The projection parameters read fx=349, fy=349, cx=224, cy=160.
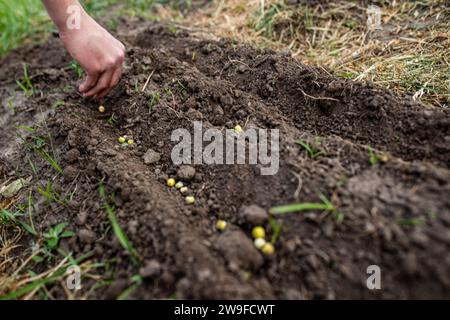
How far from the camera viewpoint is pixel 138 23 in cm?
370

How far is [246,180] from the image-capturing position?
A: 1798 mm

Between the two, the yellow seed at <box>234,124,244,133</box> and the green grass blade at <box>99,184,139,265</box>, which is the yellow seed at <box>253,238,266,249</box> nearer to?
the green grass blade at <box>99,184,139,265</box>

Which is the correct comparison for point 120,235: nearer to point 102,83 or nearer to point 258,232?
point 258,232

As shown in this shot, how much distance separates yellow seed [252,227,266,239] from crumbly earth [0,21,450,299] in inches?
1.2

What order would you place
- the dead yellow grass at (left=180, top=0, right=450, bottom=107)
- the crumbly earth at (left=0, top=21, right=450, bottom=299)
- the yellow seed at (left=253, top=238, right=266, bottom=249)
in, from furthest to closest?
1. the dead yellow grass at (left=180, top=0, right=450, bottom=107)
2. the yellow seed at (left=253, top=238, right=266, bottom=249)
3. the crumbly earth at (left=0, top=21, right=450, bottom=299)

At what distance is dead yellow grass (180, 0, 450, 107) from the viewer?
7.72ft

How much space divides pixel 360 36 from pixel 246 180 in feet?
6.20

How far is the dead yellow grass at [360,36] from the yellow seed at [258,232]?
4.48 ft

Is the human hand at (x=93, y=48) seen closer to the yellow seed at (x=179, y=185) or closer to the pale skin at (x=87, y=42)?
the pale skin at (x=87, y=42)

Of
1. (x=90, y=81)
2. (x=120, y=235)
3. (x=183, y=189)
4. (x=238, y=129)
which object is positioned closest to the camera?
(x=120, y=235)

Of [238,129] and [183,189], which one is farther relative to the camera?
[238,129]

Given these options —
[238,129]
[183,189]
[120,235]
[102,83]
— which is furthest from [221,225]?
[102,83]

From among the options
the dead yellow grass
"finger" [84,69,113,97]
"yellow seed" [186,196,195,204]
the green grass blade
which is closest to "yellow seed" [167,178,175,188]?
"yellow seed" [186,196,195,204]
